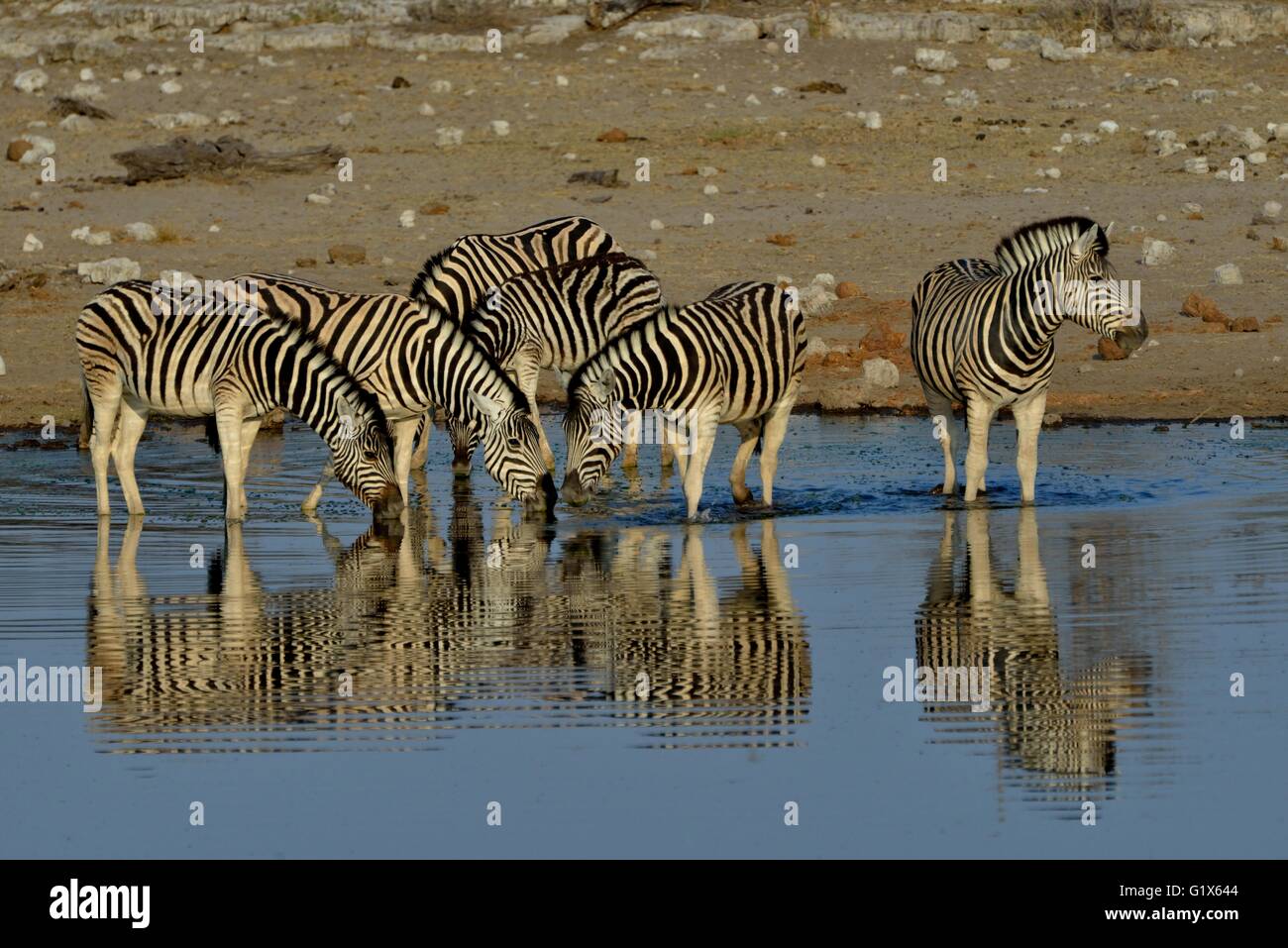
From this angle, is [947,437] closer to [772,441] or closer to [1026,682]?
[772,441]

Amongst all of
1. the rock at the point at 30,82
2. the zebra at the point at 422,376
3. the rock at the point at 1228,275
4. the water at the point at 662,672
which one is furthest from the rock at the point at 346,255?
the rock at the point at 30,82

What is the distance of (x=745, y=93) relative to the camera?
2842 cm

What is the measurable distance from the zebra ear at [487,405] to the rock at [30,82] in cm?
1720

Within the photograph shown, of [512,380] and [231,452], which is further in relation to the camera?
[512,380]

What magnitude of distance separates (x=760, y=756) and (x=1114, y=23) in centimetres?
2351

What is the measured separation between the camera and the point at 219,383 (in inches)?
542

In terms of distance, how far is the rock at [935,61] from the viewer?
2888 cm

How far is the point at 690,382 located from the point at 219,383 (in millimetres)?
2817

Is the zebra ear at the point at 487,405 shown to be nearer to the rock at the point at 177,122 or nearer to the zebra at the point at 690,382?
the zebra at the point at 690,382

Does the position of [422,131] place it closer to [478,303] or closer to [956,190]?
[956,190]

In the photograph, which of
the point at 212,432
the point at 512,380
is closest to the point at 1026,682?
the point at 512,380

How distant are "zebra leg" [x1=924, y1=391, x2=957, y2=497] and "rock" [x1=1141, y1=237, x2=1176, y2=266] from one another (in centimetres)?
721

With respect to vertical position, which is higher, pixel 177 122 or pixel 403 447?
pixel 177 122

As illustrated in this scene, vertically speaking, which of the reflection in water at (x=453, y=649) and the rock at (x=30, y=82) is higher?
the rock at (x=30, y=82)
